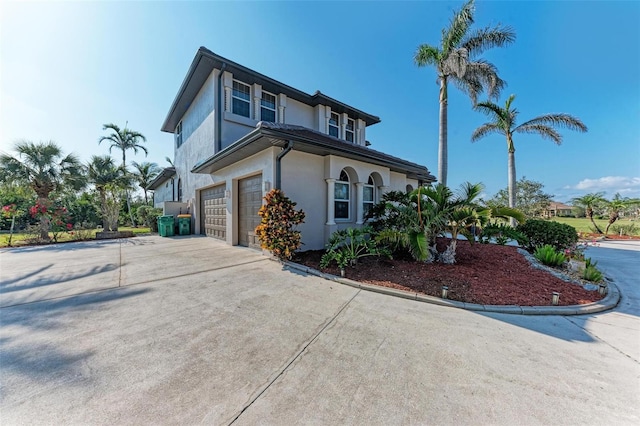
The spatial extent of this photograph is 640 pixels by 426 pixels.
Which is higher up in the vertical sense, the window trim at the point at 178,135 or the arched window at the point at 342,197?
the window trim at the point at 178,135

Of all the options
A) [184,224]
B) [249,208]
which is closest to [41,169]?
[184,224]

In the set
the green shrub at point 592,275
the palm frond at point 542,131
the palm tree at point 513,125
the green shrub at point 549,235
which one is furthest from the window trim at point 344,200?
the palm frond at point 542,131

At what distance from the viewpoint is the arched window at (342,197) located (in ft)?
28.2

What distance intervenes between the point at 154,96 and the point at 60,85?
4.94 m

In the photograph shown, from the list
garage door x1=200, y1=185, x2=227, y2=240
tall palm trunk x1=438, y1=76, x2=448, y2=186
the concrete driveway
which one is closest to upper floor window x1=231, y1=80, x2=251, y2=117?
garage door x1=200, y1=185, x2=227, y2=240

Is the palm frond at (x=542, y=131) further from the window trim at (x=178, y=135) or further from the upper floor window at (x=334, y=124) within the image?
the window trim at (x=178, y=135)

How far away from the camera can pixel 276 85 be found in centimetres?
1087

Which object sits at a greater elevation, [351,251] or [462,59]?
[462,59]

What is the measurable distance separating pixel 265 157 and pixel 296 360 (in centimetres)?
606

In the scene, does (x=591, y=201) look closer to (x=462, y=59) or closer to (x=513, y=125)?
(x=513, y=125)

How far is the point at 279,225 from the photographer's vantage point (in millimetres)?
6469

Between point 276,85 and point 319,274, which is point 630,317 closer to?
point 319,274

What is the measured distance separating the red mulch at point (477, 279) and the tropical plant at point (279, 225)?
1.90ft

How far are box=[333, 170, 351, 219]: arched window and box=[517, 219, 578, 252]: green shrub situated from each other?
5845 millimetres
